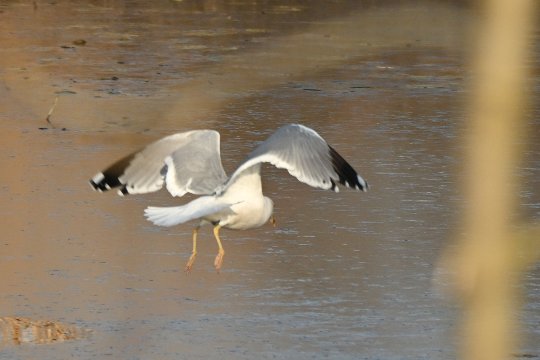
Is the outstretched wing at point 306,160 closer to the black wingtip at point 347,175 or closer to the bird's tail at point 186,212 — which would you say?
the black wingtip at point 347,175

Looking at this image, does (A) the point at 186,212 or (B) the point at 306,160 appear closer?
(A) the point at 186,212

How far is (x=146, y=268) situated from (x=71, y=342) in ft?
3.80

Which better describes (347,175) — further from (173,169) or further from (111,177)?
(111,177)

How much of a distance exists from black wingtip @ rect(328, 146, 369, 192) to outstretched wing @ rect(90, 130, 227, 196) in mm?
569

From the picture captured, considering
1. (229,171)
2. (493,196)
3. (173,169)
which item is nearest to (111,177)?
(173,169)

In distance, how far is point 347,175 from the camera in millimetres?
5230

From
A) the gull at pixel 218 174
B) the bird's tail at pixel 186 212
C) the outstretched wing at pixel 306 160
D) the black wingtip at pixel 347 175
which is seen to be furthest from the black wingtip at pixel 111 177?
the black wingtip at pixel 347 175

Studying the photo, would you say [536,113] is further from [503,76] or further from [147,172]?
[503,76]

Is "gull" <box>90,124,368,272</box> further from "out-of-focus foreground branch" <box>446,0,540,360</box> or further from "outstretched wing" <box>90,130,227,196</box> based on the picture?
"out-of-focus foreground branch" <box>446,0,540,360</box>

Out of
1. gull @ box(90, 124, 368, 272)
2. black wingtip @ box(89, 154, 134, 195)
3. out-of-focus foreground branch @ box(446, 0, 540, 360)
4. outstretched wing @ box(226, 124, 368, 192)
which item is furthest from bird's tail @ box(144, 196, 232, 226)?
out-of-focus foreground branch @ box(446, 0, 540, 360)

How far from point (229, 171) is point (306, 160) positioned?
9.63ft

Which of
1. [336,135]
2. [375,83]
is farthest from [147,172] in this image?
[375,83]

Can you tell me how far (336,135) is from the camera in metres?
9.42

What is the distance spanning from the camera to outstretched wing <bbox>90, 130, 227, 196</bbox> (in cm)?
559
